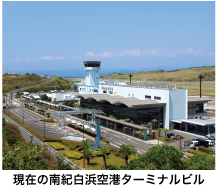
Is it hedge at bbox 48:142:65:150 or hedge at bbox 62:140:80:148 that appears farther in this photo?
hedge at bbox 62:140:80:148

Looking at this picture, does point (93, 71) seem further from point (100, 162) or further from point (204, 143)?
point (100, 162)

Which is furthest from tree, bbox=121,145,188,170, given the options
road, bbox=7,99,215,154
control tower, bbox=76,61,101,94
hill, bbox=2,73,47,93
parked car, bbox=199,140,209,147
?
hill, bbox=2,73,47,93

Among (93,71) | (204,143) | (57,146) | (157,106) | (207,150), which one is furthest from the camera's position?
(93,71)

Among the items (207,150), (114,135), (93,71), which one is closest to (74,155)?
(114,135)

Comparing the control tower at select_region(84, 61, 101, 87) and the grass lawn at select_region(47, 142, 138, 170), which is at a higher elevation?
the control tower at select_region(84, 61, 101, 87)

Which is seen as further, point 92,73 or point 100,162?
point 92,73

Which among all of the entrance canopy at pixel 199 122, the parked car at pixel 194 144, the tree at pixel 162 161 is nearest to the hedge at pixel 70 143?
the parked car at pixel 194 144

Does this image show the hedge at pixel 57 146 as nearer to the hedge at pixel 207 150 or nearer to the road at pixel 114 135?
the road at pixel 114 135

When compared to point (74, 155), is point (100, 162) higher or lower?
lower

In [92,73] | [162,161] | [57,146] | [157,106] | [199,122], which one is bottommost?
[57,146]

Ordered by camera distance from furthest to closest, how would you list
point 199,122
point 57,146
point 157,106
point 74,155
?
point 157,106 → point 199,122 → point 57,146 → point 74,155

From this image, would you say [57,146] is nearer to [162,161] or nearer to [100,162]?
[100,162]

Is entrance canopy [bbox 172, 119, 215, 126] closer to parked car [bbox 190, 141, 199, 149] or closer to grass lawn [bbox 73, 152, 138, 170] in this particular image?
parked car [bbox 190, 141, 199, 149]

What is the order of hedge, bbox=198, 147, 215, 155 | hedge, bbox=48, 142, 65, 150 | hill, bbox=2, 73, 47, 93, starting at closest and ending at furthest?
hedge, bbox=198, 147, 215, 155
hedge, bbox=48, 142, 65, 150
hill, bbox=2, 73, 47, 93
